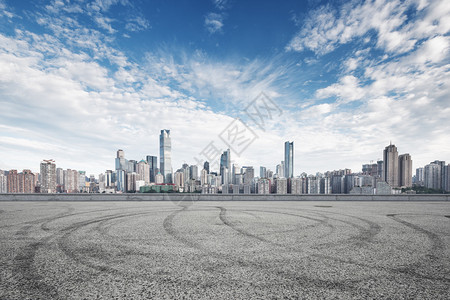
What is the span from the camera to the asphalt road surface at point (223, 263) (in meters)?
3.30

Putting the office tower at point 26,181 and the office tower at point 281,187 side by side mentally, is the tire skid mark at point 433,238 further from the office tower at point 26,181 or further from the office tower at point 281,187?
the office tower at point 26,181

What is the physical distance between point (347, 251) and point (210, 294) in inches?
152

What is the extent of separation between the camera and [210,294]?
3172mm

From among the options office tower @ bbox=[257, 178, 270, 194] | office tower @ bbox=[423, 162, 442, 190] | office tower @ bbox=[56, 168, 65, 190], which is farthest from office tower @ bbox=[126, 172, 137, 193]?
office tower @ bbox=[423, 162, 442, 190]

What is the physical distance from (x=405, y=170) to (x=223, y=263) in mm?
98517

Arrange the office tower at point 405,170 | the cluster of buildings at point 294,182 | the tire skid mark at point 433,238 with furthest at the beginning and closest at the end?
the office tower at point 405,170, the cluster of buildings at point 294,182, the tire skid mark at point 433,238

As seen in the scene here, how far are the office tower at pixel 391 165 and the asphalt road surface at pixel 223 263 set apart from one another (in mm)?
88491

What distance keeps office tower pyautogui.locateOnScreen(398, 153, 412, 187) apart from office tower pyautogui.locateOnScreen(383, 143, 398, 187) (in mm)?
1192

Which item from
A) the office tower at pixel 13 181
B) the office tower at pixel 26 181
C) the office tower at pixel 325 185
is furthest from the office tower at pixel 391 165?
the office tower at pixel 13 181

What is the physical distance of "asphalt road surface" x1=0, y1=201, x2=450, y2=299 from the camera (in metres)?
3.30

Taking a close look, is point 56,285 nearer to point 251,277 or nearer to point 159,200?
point 251,277

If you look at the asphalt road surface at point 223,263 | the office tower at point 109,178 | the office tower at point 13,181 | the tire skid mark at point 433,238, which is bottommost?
the office tower at point 109,178

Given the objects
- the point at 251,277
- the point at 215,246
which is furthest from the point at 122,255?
the point at 251,277

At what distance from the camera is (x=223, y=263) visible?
436 centimetres
